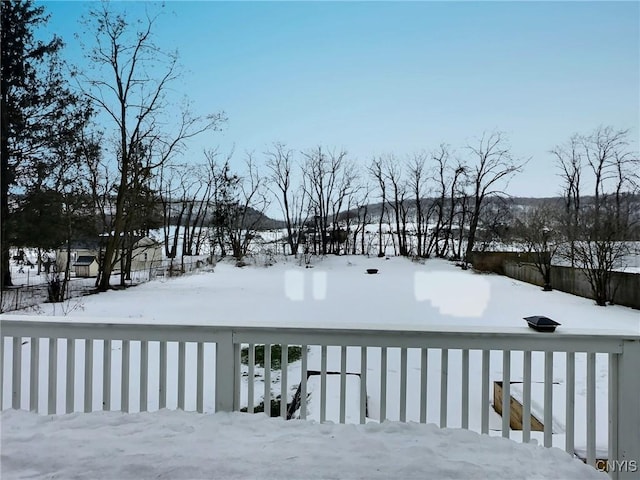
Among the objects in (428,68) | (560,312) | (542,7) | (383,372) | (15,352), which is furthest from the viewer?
(560,312)

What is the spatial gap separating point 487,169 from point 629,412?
711cm

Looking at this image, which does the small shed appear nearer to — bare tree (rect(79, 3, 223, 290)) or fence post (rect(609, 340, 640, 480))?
bare tree (rect(79, 3, 223, 290))

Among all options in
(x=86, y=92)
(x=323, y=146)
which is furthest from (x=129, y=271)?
(x=323, y=146)

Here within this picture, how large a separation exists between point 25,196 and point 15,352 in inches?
119

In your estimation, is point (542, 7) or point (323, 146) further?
point (323, 146)

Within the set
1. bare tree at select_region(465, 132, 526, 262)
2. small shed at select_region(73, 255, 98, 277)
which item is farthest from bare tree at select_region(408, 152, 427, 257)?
small shed at select_region(73, 255, 98, 277)

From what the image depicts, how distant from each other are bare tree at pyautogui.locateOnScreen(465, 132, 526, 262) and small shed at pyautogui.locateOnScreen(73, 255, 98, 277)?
7.10 meters

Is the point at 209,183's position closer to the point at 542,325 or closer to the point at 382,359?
the point at 382,359

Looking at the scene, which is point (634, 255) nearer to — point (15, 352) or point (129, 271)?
point (15, 352)

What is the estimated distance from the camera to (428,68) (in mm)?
3357

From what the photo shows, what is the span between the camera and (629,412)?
1155mm

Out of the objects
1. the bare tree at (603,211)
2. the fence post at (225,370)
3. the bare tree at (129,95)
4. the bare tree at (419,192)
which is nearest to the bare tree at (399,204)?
the bare tree at (419,192)

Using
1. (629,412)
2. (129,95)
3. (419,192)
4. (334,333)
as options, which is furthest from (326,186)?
(629,412)

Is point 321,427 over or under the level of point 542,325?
under
